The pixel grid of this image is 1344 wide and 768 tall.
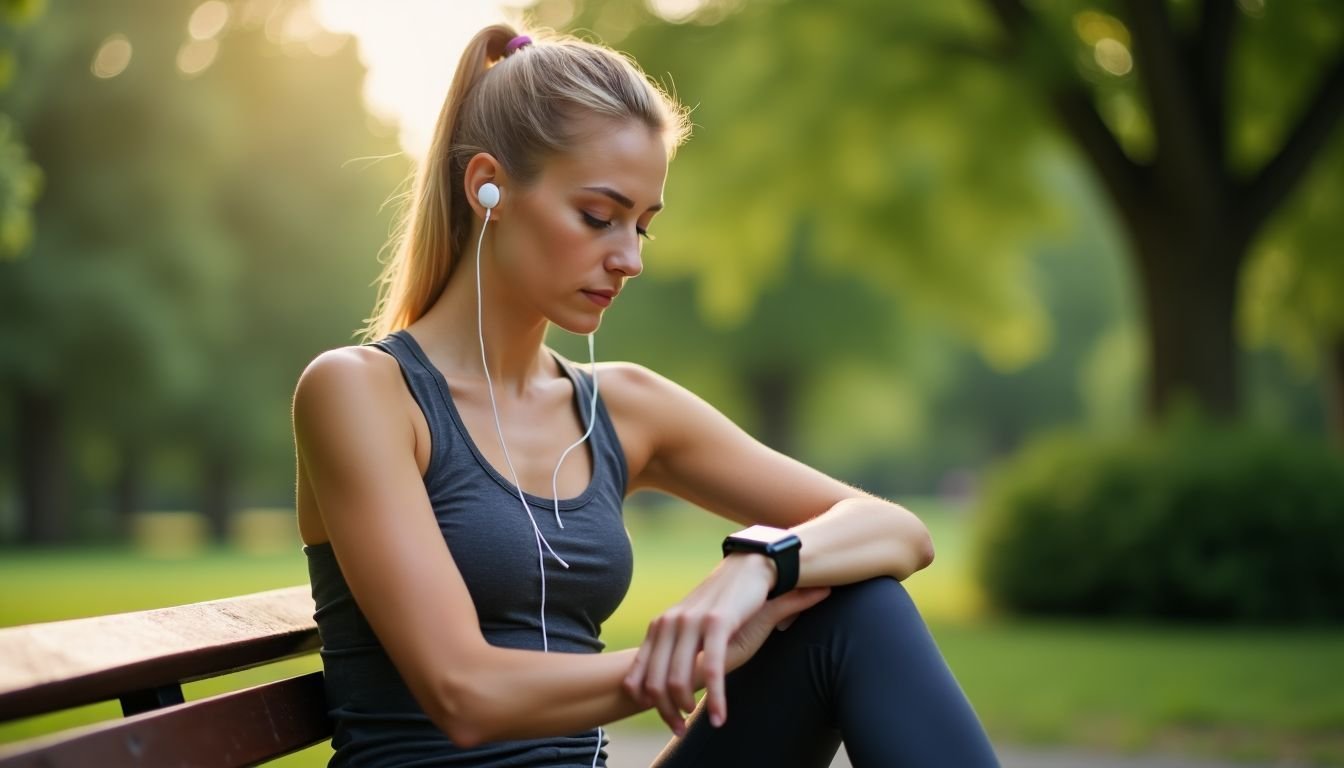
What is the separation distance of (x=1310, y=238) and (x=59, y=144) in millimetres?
16930

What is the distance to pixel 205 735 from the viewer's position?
2045 mm

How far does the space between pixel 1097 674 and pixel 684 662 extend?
6.64m

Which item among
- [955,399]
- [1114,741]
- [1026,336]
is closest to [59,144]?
[1026,336]

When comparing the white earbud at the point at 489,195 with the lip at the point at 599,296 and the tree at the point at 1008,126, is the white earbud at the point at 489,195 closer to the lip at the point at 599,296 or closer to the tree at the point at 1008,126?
the lip at the point at 599,296

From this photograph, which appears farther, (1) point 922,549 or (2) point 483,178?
(1) point 922,549

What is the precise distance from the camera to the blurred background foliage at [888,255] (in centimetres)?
1069

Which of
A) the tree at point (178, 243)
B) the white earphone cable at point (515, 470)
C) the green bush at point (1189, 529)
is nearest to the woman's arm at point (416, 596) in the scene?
the white earphone cable at point (515, 470)

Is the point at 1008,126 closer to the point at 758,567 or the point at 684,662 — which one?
the point at 758,567

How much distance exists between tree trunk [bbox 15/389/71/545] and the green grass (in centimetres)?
946

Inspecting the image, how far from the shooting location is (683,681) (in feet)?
7.34

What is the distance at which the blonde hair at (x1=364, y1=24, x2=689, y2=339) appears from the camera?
2.62m

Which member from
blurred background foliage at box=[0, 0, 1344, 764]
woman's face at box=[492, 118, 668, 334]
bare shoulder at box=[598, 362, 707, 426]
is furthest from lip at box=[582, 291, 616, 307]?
blurred background foliage at box=[0, 0, 1344, 764]

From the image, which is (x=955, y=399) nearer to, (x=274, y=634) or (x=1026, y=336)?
(x=1026, y=336)

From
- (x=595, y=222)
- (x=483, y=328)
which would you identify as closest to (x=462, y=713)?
(x=483, y=328)
